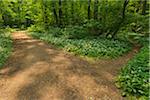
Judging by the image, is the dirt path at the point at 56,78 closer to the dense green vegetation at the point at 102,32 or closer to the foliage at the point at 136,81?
the foliage at the point at 136,81

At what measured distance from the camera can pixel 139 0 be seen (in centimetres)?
2198

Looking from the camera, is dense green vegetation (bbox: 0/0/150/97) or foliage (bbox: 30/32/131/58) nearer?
dense green vegetation (bbox: 0/0/150/97)

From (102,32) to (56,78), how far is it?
9.09 meters

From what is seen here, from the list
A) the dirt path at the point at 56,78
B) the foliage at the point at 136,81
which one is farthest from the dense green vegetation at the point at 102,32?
the dirt path at the point at 56,78

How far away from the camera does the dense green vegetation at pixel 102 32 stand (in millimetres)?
8828

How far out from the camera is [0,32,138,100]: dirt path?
7242 mm

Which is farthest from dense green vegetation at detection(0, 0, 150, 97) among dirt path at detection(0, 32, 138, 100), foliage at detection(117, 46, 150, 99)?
dirt path at detection(0, 32, 138, 100)

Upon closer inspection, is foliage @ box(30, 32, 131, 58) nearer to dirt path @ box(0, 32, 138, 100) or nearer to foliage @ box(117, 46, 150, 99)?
dirt path @ box(0, 32, 138, 100)

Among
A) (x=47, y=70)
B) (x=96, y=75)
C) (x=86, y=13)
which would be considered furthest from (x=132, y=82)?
(x=86, y=13)

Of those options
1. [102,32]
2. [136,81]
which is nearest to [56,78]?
[136,81]

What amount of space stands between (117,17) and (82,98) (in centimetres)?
986

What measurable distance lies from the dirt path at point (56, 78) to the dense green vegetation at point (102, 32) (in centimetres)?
80

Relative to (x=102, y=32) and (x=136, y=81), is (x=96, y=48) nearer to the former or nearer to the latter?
(x=102, y=32)

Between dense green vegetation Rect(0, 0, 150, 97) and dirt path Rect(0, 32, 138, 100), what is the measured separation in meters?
0.80
